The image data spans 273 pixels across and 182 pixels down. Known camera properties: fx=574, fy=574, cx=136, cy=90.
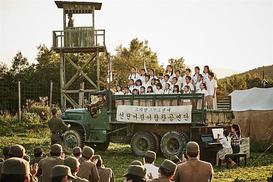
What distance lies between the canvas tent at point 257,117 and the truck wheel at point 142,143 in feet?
22.9

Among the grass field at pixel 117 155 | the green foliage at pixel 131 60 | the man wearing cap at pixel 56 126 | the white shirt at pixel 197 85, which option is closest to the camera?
the grass field at pixel 117 155

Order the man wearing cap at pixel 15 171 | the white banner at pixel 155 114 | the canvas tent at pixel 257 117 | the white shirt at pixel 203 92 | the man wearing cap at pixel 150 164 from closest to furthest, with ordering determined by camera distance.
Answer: the man wearing cap at pixel 15 171 < the man wearing cap at pixel 150 164 < the white banner at pixel 155 114 < the white shirt at pixel 203 92 < the canvas tent at pixel 257 117

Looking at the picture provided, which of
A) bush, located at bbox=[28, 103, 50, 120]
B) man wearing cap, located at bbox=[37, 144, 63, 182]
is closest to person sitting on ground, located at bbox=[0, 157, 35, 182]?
man wearing cap, located at bbox=[37, 144, 63, 182]

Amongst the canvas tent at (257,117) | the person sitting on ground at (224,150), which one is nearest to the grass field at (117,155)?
the person sitting on ground at (224,150)

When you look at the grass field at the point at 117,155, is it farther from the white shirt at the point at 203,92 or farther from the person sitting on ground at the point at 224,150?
the white shirt at the point at 203,92

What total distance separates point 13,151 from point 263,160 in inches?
537

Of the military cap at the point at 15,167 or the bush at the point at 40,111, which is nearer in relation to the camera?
the military cap at the point at 15,167

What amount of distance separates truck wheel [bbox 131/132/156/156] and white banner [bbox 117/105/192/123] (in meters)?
0.54

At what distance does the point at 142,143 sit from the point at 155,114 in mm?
1239

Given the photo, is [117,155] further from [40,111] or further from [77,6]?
[77,6]

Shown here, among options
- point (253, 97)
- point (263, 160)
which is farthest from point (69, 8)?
point (263, 160)

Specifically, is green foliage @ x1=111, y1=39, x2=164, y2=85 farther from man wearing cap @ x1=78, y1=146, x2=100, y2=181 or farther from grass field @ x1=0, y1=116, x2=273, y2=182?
man wearing cap @ x1=78, y1=146, x2=100, y2=181

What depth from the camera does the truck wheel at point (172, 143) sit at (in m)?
19.7

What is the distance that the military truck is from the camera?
19.8 metres
